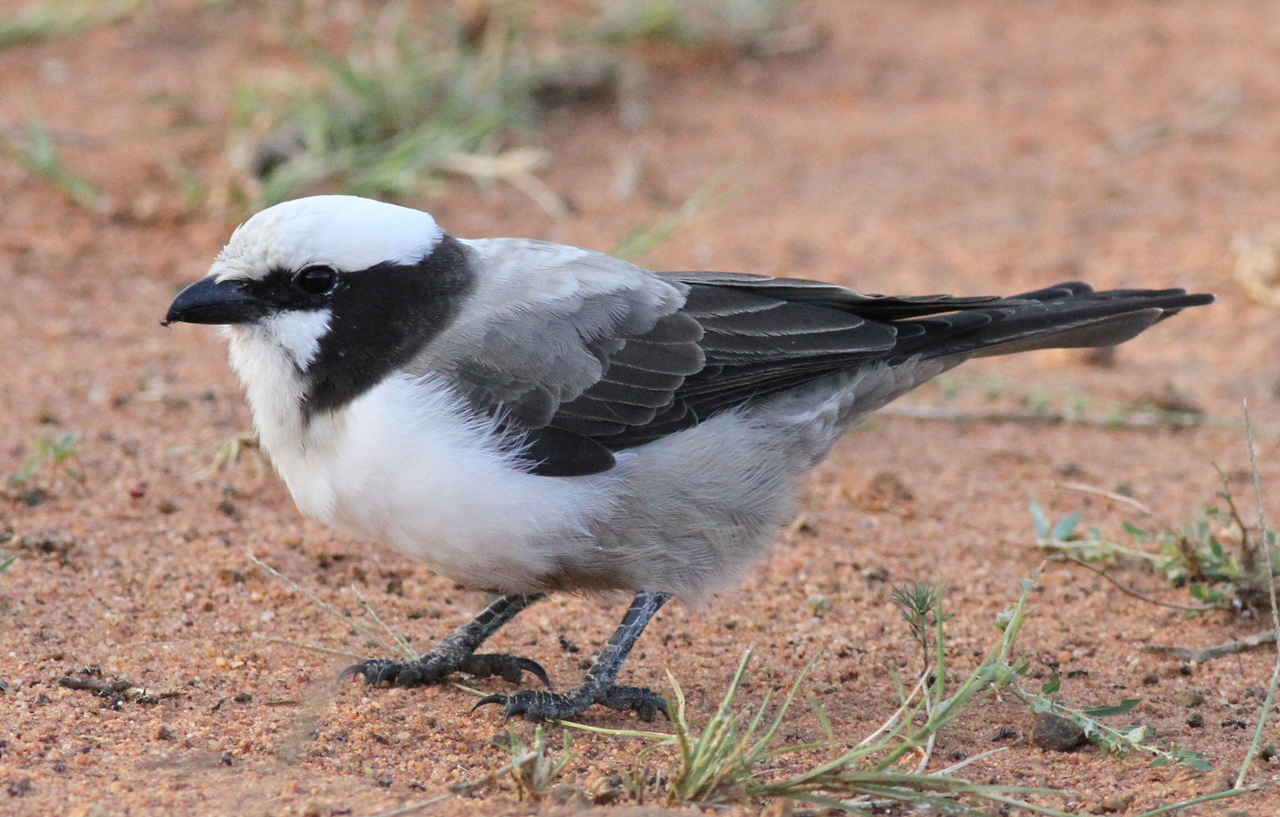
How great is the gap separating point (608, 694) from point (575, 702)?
0.12 metres

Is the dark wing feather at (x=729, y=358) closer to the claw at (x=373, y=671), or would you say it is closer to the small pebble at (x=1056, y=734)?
the claw at (x=373, y=671)

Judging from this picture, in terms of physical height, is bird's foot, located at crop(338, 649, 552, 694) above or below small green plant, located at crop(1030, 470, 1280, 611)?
below

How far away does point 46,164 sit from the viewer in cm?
793

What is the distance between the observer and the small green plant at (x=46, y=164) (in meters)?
7.94

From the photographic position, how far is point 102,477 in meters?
5.63

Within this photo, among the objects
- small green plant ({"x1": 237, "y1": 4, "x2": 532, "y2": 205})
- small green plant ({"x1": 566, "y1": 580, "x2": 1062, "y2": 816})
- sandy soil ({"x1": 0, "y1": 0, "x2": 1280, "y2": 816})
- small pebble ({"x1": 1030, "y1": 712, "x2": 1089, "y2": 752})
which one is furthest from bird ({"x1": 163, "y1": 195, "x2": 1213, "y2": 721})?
small green plant ({"x1": 237, "y1": 4, "x2": 532, "y2": 205})

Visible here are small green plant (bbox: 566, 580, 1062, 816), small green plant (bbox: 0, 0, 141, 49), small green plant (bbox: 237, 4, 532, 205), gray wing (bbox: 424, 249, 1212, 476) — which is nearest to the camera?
small green plant (bbox: 566, 580, 1062, 816)

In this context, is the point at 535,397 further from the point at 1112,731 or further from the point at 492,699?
the point at 1112,731

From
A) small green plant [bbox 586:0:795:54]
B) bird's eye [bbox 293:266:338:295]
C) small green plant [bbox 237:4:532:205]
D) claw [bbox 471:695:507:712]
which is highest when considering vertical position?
small green plant [bbox 586:0:795:54]

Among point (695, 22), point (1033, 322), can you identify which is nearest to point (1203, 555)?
point (1033, 322)

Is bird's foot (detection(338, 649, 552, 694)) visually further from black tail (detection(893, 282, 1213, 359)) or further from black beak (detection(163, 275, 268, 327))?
black tail (detection(893, 282, 1213, 359))

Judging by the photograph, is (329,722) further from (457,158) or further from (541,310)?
(457,158)

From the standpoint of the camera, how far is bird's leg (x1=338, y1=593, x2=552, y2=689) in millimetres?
4402

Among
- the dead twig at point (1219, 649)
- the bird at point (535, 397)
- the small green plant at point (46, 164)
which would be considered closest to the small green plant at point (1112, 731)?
the dead twig at point (1219, 649)
